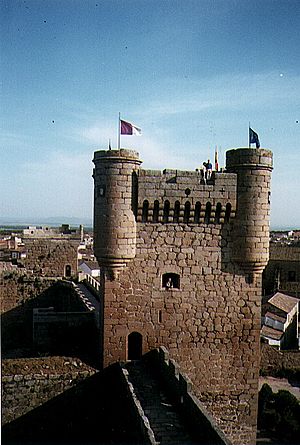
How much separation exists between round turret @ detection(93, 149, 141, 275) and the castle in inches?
1.1

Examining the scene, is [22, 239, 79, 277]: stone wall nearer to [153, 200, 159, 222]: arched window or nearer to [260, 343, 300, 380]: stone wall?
[260, 343, 300, 380]: stone wall

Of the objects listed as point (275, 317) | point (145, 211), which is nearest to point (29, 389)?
point (145, 211)

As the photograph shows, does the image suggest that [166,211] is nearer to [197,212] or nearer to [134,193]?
[197,212]

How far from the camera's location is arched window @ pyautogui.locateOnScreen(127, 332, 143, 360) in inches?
530

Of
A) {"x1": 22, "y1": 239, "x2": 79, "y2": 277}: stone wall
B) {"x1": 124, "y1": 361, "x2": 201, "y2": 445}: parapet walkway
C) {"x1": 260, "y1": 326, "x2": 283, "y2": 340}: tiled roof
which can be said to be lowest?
{"x1": 260, "y1": 326, "x2": 283, "y2": 340}: tiled roof

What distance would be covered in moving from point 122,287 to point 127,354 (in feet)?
6.22

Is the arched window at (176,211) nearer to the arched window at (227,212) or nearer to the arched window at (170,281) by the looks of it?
the arched window at (227,212)

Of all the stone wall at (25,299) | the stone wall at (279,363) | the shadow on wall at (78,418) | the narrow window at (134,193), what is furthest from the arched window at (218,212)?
Answer: the stone wall at (279,363)

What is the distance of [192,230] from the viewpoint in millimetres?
13641

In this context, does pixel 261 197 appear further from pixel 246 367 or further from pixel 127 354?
pixel 127 354

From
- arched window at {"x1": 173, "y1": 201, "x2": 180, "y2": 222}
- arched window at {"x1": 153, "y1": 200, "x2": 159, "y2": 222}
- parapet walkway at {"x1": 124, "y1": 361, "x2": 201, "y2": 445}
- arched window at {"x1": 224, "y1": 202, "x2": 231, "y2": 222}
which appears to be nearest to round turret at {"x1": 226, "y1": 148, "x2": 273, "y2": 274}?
arched window at {"x1": 224, "y1": 202, "x2": 231, "y2": 222}

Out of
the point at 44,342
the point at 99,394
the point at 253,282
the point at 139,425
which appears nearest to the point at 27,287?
the point at 44,342

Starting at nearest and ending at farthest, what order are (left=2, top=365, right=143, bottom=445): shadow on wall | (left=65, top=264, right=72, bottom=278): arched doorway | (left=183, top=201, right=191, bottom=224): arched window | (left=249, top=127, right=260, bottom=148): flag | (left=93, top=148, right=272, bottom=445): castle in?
(left=2, top=365, right=143, bottom=445): shadow on wall, (left=93, top=148, right=272, bottom=445): castle, (left=183, top=201, right=191, bottom=224): arched window, (left=249, top=127, right=260, bottom=148): flag, (left=65, top=264, right=72, bottom=278): arched doorway

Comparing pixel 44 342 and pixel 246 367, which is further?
pixel 44 342
